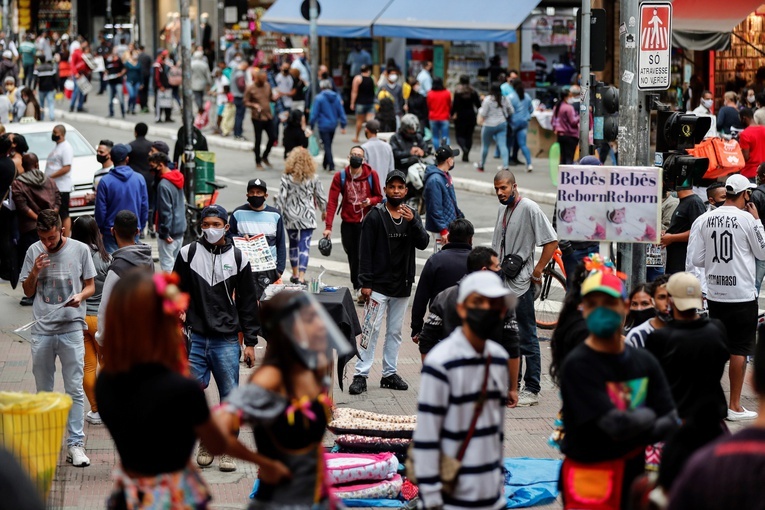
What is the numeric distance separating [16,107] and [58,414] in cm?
2137

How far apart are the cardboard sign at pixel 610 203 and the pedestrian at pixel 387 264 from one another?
180 cm

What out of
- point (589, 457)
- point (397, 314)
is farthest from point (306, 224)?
point (589, 457)

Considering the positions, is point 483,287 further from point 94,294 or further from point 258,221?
point 258,221

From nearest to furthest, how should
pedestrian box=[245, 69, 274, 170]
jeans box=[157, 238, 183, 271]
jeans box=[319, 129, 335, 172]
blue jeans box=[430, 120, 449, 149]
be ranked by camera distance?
1. jeans box=[157, 238, 183, 271]
2. jeans box=[319, 129, 335, 172]
3. pedestrian box=[245, 69, 274, 170]
4. blue jeans box=[430, 120, 449, 149]

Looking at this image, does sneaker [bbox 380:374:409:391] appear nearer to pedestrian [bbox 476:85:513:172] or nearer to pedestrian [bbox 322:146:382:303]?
pedestrian [bbox 322:146:382:303]

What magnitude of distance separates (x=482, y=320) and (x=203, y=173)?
41.6 feet

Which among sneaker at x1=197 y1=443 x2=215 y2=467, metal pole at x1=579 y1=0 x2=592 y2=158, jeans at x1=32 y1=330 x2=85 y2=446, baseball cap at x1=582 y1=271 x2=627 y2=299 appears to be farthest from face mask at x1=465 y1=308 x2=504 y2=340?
metal pole at x1=579 y1=0 x2=592 y2=158

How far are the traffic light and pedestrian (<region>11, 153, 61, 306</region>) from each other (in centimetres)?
640

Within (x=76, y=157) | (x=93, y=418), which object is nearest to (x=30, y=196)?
(x=93, y=418)

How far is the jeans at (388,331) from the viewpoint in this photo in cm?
1093

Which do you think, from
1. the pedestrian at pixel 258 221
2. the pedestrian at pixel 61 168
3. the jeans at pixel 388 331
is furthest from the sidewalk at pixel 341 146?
the jeans at pixel 388 331

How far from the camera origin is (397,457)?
8719 mm

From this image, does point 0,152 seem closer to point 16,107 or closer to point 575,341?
point 575,341

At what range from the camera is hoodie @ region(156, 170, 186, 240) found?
14.2 m
